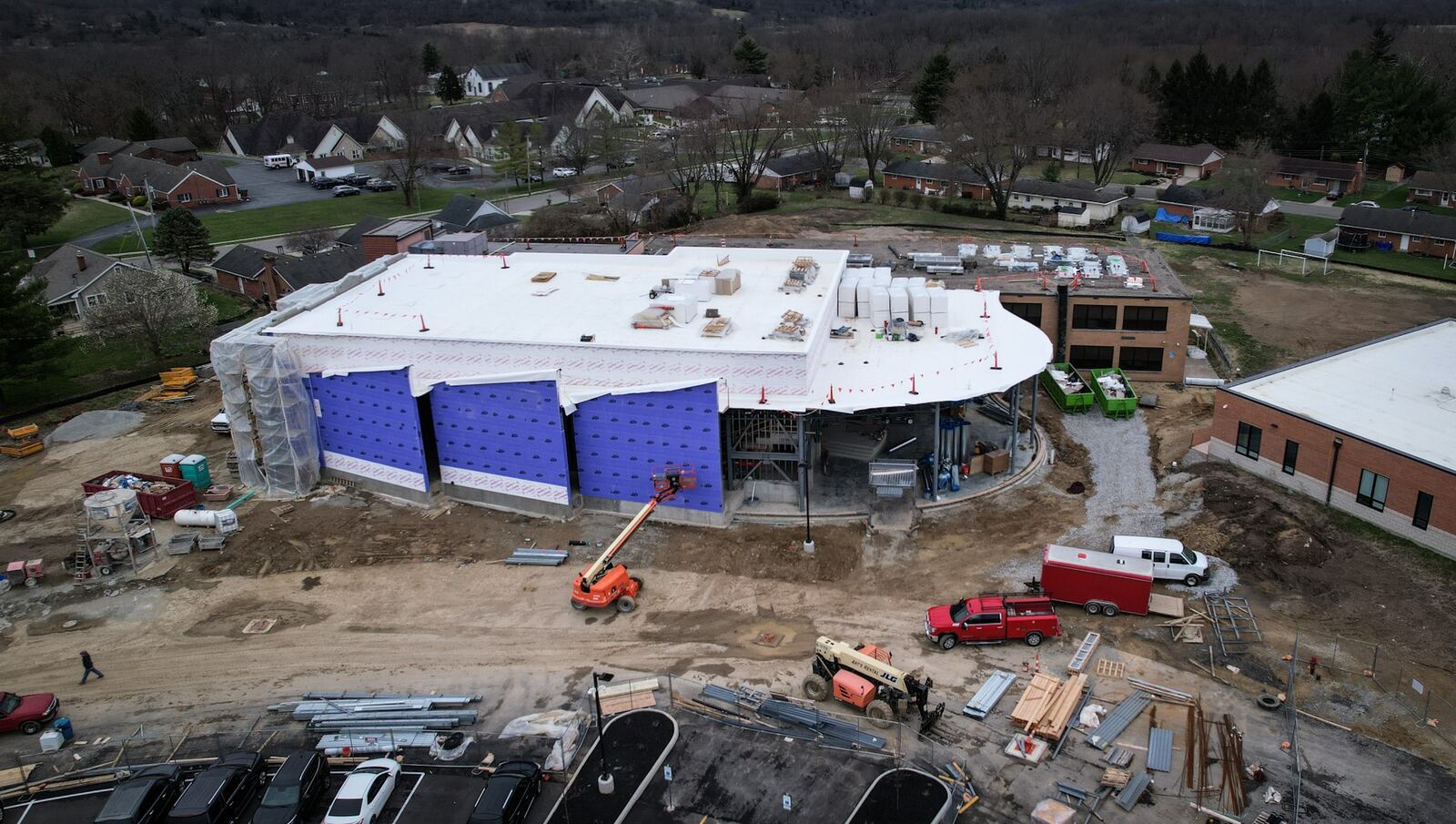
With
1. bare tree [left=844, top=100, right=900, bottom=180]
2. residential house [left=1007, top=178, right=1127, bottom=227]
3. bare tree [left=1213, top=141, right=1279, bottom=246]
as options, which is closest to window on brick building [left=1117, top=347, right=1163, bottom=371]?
bare tree [left=1213, top=141, right=1279, bottom=246]

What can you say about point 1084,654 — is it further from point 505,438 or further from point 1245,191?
point 1245,191

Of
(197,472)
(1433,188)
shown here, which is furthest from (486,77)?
(197,472)

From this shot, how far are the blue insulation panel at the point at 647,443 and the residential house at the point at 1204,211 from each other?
57272mm

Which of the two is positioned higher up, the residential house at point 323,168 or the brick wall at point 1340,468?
the residential house at point 323,168

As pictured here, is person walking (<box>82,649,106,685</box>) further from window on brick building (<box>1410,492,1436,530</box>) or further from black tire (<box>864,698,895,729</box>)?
window on brick building (<box>1410,492,1436,530</box>)

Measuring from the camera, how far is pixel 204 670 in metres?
29.8

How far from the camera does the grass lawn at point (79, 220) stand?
272 ft

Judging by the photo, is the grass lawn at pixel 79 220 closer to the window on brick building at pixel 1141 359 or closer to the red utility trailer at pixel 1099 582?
the window on brick building at pixel 1141 359

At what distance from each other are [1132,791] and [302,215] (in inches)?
3475

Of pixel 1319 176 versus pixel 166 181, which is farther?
pixel 166 181

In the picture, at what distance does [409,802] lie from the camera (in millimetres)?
23984

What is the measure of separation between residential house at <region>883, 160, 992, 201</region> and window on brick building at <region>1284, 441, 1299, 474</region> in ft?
177

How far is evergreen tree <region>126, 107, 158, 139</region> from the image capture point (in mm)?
115875

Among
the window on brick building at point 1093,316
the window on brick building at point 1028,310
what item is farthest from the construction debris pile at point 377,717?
the window on brick building at point 1093,316
